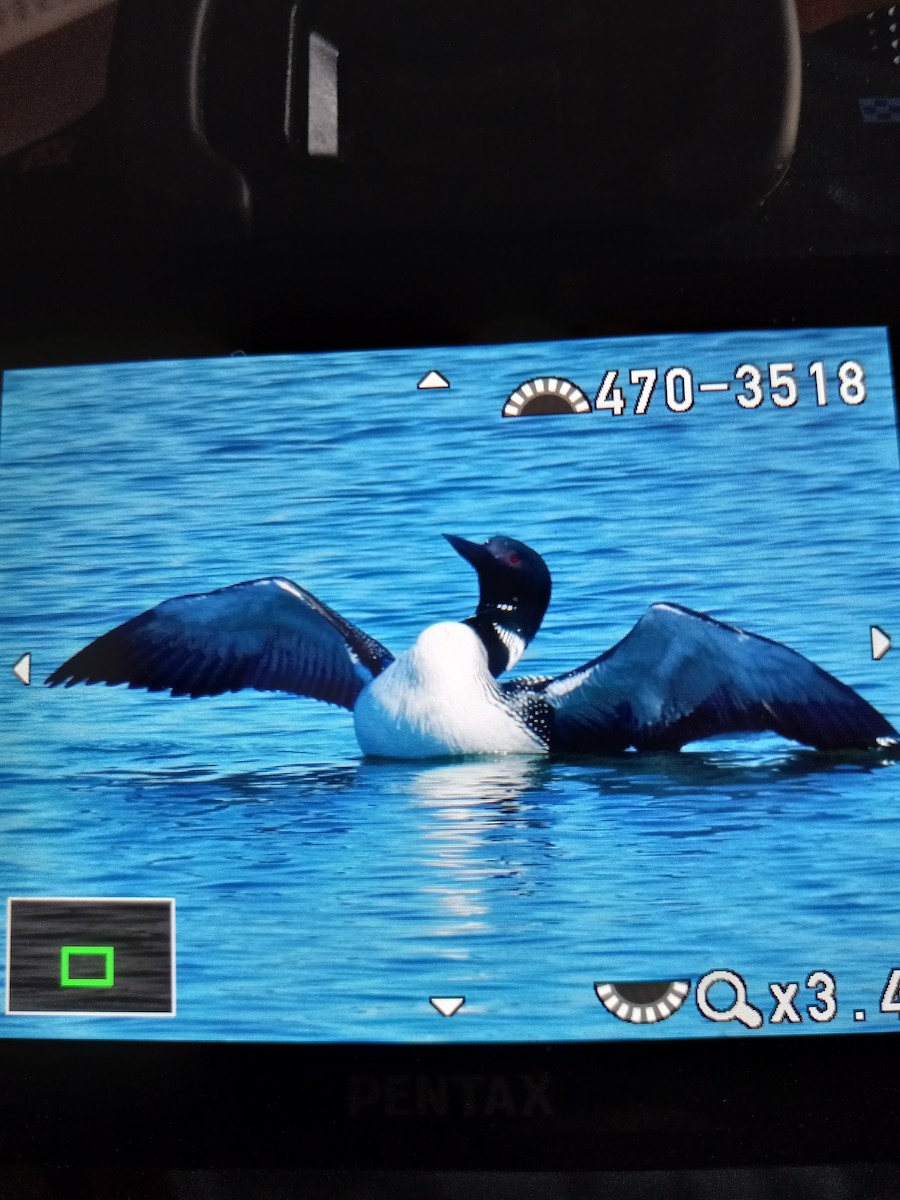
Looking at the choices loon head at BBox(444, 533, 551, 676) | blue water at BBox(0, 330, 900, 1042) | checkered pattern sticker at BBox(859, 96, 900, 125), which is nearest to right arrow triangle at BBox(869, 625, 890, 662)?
blue water at BBox(0, 330, 900, 1042)

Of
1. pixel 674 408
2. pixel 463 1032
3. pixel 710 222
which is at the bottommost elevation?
pixel 463 1032

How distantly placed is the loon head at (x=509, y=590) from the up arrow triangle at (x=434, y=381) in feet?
0.23

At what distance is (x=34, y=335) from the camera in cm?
64

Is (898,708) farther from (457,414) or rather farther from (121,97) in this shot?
(121,97)

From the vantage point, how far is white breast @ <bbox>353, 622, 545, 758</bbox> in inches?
23.3

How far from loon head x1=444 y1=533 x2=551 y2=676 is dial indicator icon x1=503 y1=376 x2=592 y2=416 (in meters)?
0.06

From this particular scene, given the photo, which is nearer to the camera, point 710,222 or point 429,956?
point 429,956

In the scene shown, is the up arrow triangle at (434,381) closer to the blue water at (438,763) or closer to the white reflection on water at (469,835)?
the blue water at (438,763)

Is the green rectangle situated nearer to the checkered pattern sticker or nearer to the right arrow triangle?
the right arrow triangle

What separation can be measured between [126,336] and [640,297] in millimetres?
241

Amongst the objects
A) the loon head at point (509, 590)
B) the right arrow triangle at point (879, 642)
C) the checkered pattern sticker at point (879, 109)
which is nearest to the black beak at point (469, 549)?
the loon head at point (509, 590)

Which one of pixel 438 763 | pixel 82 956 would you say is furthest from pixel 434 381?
pixel 82 956

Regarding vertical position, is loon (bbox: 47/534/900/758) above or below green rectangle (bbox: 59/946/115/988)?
above

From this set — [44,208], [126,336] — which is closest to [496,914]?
[126,336]
